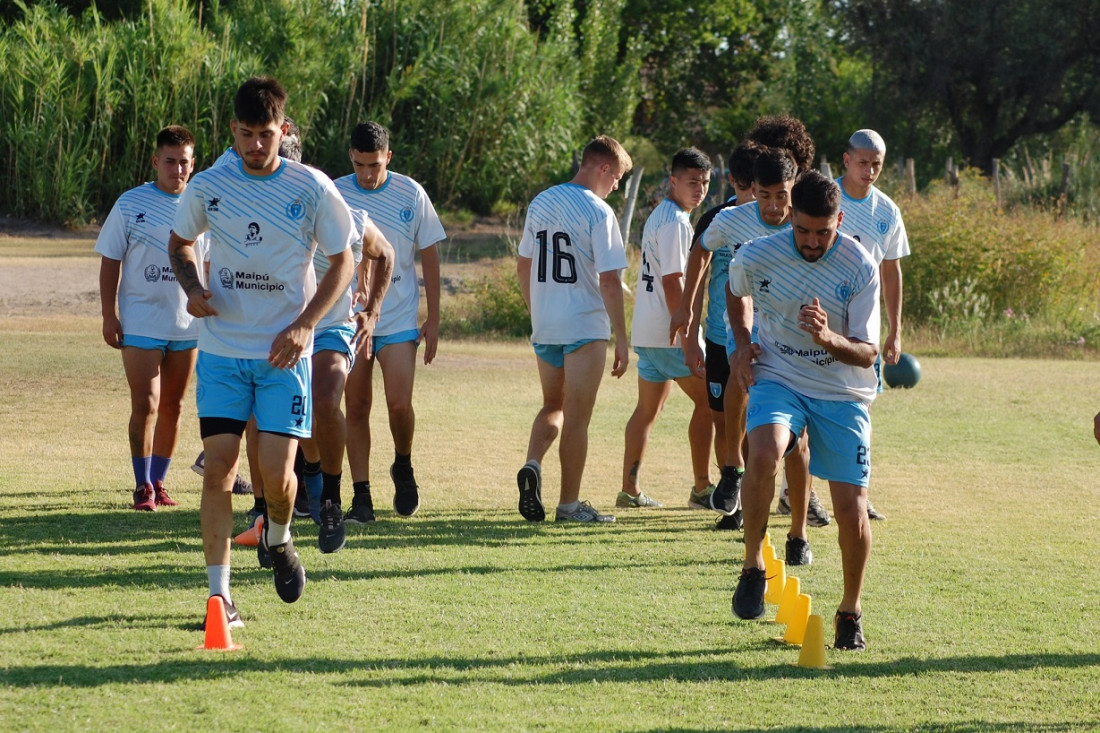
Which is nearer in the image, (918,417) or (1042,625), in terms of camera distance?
(1042,625)

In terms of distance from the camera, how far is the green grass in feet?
15.9

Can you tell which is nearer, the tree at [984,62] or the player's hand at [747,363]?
the player's hand at [747,363]

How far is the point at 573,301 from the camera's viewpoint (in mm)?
8328

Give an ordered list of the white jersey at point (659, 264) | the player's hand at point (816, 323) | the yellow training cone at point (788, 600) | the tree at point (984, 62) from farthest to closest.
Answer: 1. the tree at point (984, 62)
2. the white jersey at point (659, 264)
3. the yellow training cone at point (788, 600)
4. the player's hand at point (816, 323)

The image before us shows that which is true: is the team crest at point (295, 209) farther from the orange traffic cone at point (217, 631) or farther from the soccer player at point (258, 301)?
the orange traffic cone at point (217, 631)

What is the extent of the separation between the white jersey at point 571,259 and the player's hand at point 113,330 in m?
2.49

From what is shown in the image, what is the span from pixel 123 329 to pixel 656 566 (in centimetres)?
354

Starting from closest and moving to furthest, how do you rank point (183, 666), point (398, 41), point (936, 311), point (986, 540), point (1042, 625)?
point (183, 666)
point (1042, 625)
point (986, 540)
point (936, 311)
point (398, 41)

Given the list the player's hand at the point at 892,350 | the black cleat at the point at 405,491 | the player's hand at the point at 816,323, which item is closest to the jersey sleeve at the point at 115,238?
the black cleat at the point at 405,491

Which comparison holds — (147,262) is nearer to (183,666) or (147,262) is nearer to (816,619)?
(183,666)

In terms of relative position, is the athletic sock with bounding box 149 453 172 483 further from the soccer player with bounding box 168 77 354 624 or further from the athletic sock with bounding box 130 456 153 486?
the soccer player with bounding box 168 77 354 624

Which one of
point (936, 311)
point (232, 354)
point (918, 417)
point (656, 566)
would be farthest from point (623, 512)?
point (936, 311)

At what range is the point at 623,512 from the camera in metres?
8.91

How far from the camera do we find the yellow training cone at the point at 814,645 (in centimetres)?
536
